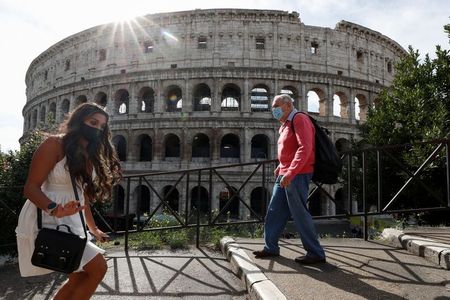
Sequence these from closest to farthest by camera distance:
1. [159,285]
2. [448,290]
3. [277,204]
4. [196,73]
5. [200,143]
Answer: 1. [448,290]
2. [159,285]
3. [277,204]
4. [196,73]
5. [200,143]

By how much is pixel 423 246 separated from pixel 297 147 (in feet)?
6.12

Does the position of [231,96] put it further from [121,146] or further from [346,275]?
[346,275]

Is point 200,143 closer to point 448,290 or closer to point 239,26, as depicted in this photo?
point 239,26

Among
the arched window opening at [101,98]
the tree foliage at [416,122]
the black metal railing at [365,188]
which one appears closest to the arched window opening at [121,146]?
the arched window opening at [101,98]

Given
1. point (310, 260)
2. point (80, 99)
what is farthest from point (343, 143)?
point (310, 260)

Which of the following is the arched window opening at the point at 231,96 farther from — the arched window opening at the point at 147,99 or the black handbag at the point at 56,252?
the black handbag at the point at 56,252

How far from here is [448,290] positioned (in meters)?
2.83

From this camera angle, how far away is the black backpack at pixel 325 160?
11.9 ft

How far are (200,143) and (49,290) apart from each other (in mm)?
23149

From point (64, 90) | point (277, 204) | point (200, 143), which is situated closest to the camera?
point (277, 204)

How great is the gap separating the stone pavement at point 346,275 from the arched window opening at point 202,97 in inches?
900

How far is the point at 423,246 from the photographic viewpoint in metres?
3.89

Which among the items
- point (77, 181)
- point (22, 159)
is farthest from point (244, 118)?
point (77, 181)

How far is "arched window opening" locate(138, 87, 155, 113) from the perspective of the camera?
26.3 metres
